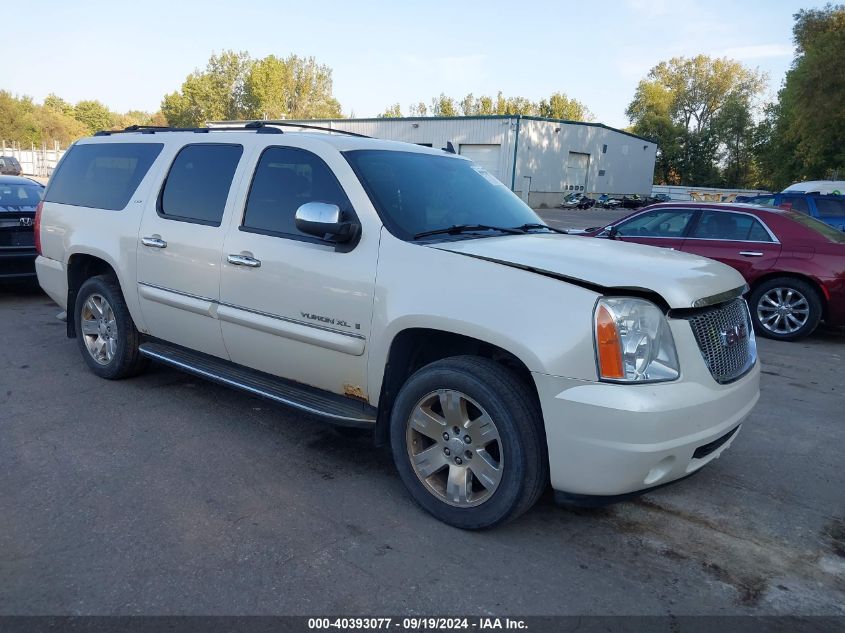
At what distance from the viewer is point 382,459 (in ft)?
13.2

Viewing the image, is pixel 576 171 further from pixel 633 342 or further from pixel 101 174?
pixel 633 342

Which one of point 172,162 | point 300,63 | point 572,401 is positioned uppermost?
point 300,63

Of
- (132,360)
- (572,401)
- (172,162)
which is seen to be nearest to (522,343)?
(572,401)

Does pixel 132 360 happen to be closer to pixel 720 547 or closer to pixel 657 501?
pixel 657 501

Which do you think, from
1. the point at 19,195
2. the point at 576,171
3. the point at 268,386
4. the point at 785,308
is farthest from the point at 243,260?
the point at 576,171

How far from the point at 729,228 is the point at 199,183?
6697 millimetres

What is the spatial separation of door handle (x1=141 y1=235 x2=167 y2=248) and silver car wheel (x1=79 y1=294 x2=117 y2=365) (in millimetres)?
780

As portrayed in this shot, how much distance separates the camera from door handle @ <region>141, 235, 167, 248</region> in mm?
4529

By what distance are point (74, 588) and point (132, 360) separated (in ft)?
8.96

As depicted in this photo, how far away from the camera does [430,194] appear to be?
3977mm

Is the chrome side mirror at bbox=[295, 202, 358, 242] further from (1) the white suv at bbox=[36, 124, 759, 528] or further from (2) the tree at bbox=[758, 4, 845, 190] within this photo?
(2) the tree at bbox=[758, 4, 845, 190]

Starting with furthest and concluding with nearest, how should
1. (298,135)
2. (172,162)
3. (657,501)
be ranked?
(172,162) → (298,135) → (657,501)

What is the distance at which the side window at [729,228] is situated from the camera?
8164 mm

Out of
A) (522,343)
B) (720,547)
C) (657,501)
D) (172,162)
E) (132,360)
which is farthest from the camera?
(132,360)
